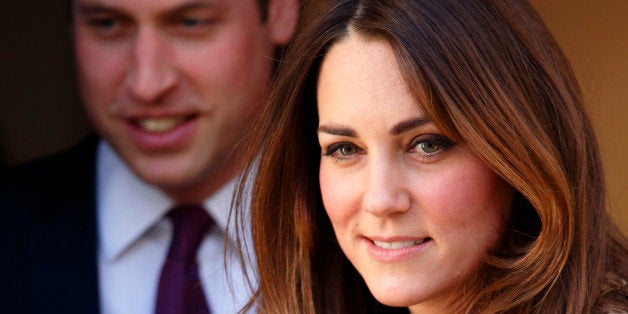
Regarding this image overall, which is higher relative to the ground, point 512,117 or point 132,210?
point 512,117

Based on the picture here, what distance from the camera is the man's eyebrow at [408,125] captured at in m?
2.03

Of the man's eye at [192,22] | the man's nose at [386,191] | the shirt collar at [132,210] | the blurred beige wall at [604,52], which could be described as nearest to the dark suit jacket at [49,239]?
the shirt collar at [132,210]

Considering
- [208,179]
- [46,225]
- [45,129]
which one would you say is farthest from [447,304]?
[45,129]

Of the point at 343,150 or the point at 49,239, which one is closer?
the point at 343,150

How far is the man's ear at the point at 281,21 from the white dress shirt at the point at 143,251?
38 centimetres

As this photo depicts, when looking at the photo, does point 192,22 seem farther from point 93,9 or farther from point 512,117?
point 512,117

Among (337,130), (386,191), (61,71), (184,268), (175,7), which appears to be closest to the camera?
(386,191)

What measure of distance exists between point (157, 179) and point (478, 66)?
101 centimetres

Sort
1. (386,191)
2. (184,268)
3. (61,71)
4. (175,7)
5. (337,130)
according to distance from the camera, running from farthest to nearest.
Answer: (61,71) → (184,268) → (175,7) → (337,130) → (386,191)

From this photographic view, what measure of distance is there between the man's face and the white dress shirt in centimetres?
7

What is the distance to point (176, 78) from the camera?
2.67m

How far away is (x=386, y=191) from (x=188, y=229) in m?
0.89

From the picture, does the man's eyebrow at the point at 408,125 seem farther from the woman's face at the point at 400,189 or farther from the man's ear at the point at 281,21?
the man's ear at the point at 281,21

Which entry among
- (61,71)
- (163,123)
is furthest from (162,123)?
(61,71)
